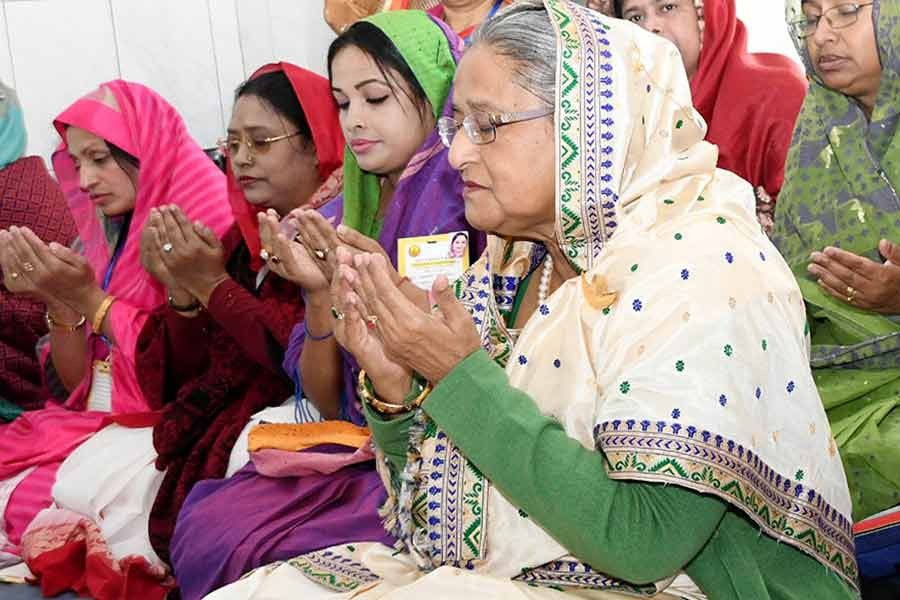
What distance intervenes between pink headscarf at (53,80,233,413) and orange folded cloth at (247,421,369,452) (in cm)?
88

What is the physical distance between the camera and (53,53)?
4.55m

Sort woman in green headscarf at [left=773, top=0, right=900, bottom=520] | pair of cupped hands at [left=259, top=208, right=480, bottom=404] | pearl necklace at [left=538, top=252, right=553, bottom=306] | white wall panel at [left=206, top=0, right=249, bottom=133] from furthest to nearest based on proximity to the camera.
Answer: white wall panel at [left=206, top=0, right=249, bottom=133]
woman in green headscarf at [left=773, top=0, right=900, bottom=520]
pearl necklace at [left=538, top=252, right=553, bottom=306]
pair of cupped hands at [left=259, top=208, right=480, bottom=404]

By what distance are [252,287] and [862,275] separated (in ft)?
4.91

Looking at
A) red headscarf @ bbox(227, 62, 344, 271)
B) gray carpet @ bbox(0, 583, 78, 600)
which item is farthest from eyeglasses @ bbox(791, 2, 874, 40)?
gray carpet @ bbox(0, 583, 78, 600)

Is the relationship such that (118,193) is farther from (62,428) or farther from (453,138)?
(453,138)

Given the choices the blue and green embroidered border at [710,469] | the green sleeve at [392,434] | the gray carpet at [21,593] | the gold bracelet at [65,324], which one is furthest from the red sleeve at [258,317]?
the blue and green embroidered border at [710,469]

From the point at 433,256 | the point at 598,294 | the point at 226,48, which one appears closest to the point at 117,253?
the point at 433,256

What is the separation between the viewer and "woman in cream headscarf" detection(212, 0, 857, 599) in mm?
1429

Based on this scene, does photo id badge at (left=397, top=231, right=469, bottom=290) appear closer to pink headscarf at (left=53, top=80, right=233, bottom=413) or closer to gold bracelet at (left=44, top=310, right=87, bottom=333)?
pink headscarf at (left=53, top=80, right=233, bottom=413)

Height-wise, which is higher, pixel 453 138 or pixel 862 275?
pixel 453 138

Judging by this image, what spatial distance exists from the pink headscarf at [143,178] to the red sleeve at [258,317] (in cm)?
48

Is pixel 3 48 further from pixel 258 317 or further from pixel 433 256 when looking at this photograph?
pixel 433 256

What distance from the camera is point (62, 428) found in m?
3.27

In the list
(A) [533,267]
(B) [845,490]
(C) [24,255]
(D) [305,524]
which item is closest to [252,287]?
(C) [24,255]
